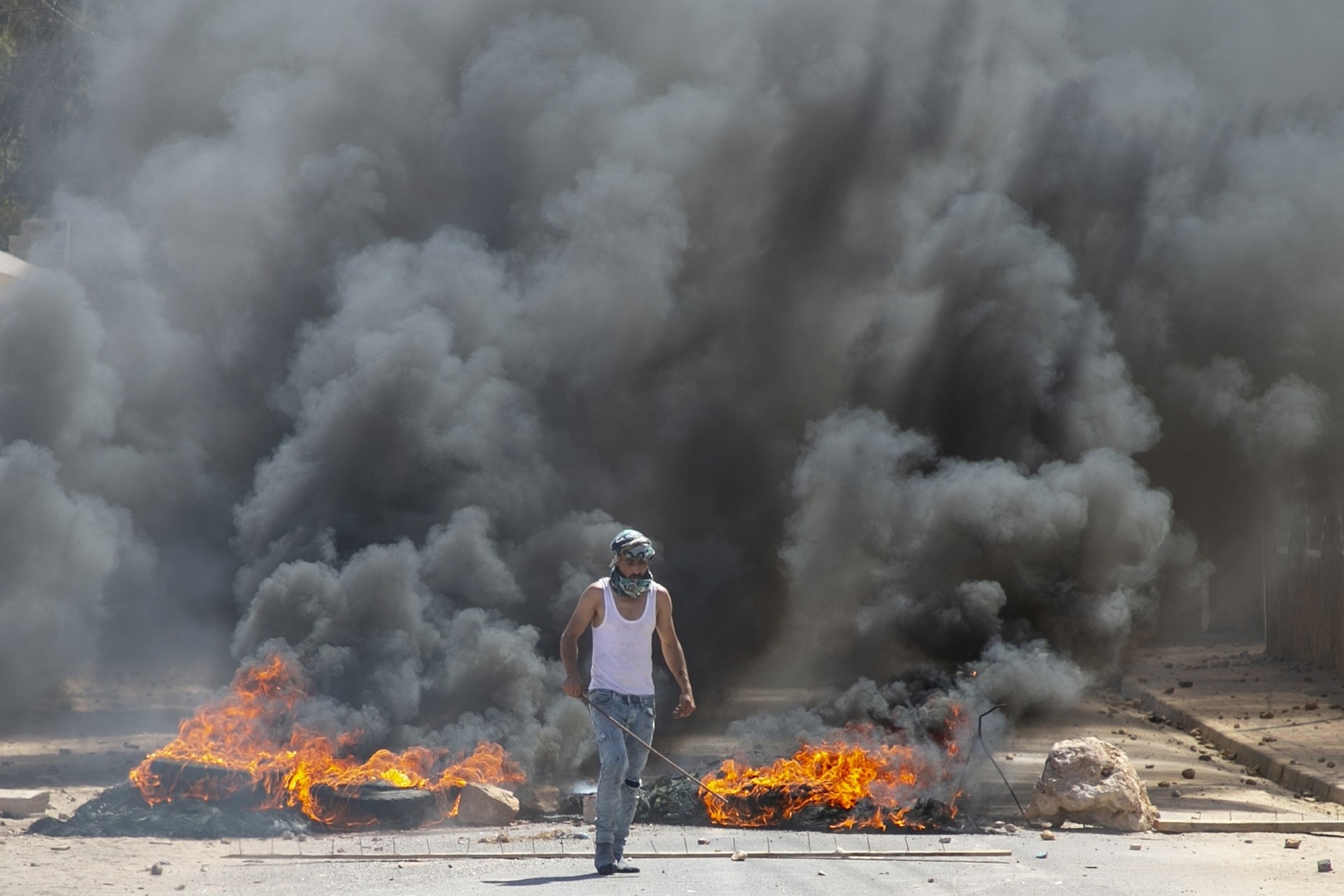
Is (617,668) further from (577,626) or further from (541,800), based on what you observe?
(541,800)

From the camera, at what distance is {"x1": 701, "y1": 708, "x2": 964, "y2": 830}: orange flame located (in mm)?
9602

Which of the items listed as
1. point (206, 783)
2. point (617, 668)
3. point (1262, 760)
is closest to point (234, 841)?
point (206, 783)

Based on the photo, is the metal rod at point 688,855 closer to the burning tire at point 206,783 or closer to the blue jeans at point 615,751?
the blue jeans at point 615,751

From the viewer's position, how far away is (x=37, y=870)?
7.40 m

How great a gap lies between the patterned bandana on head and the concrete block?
16.2 ft

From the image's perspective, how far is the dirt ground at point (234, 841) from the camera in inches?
295

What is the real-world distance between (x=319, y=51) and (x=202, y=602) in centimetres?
792

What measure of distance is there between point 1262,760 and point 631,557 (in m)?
9.41

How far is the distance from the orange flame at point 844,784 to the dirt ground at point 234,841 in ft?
1.10

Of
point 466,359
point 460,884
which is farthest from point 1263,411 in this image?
point 460,884

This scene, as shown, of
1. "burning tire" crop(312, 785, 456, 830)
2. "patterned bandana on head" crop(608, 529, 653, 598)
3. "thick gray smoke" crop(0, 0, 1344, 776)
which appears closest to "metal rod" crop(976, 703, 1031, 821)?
"thick gray smoke" crop(0, 0, 1344, 776)

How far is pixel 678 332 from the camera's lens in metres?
19.5

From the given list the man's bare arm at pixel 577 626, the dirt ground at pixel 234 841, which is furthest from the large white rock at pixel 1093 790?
the man's bare arm at pixel 577 626

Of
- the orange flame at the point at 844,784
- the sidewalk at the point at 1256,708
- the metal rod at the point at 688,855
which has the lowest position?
the metal rod at the point at 688,855
